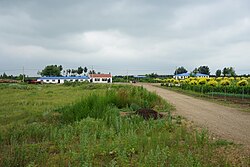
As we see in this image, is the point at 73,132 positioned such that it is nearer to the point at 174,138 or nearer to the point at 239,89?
the point at 174,138

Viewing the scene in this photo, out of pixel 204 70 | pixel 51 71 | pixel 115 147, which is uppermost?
pixel 204 70

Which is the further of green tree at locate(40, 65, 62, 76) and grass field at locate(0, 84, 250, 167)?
green tree at locate(40, 65, 62, 76)

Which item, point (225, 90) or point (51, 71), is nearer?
point (225, 90)

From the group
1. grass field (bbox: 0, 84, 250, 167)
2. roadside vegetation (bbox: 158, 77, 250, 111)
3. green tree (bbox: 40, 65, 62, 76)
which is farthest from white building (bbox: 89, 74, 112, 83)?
grass field (bbox: 0, 84, 250, 167)

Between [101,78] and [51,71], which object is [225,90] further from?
[51,71]

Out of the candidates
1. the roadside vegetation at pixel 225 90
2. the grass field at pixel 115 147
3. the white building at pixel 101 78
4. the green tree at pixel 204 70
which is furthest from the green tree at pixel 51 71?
the grass field at pixel 115 147

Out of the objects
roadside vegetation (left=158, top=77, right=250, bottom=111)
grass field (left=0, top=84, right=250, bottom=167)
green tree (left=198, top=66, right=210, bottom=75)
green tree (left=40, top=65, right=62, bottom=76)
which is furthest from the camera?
green tree (left=198, top=66, right=210, bottom=75)

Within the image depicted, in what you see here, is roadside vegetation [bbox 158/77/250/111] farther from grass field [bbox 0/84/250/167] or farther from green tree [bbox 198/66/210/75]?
green tree [bbox 198/66/210/75]

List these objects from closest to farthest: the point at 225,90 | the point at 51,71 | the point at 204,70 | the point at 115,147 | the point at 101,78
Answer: the point at 115,147 → the point at 225,90 → the point at 101,78 → the point at 51,71 → the point at 204,70

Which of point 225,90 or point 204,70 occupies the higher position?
point 204,70

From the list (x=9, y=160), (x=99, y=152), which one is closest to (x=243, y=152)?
(x=99, y=152)

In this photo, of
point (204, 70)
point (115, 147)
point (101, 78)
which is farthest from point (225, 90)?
point (204, 70)

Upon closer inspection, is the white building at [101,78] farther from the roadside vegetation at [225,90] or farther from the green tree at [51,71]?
the roadside vegetation at [225,90]

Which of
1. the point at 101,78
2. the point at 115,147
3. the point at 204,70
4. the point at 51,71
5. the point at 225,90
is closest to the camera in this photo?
the point at 115,147
